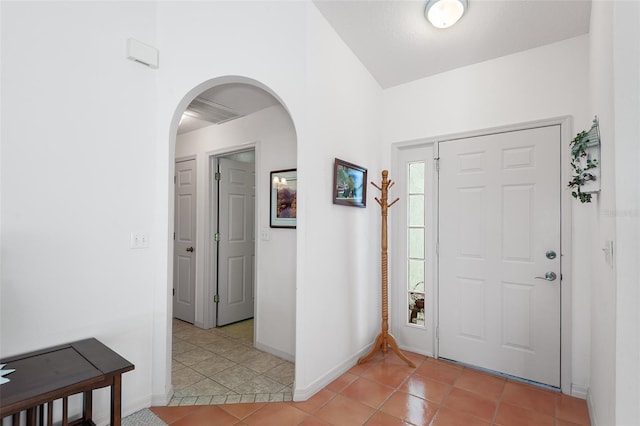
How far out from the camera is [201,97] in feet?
9.66

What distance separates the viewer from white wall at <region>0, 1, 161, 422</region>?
1553 mm

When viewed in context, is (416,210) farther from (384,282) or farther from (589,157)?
(589,157)

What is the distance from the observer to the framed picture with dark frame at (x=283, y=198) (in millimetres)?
3021

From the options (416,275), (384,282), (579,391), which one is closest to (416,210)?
(416,275)

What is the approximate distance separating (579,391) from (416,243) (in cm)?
158

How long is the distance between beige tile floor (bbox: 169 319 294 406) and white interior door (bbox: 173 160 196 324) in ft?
1.44

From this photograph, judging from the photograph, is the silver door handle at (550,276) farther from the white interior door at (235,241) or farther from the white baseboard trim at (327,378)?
the white interior door at (235,241)

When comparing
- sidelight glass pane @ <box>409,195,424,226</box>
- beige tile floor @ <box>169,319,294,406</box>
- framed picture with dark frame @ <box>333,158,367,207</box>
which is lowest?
beige tile floor @ <box>169,319,294,406</box>

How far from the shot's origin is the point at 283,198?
3.08 metres

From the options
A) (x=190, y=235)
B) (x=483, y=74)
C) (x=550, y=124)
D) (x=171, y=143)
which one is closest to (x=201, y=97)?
(x=171, y=143)

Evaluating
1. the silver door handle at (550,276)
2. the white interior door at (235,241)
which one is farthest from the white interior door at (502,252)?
the white interior door at (235,241)

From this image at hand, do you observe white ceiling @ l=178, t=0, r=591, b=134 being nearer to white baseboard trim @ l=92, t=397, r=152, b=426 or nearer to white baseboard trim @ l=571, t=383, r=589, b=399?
white baseboard trim @ l=92, t=397, r=152, b=426

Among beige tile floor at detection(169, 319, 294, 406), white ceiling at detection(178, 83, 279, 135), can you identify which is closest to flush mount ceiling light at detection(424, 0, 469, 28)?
white ceiling at detection(178, 83, 279, 135)

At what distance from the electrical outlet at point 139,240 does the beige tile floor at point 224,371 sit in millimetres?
1086
